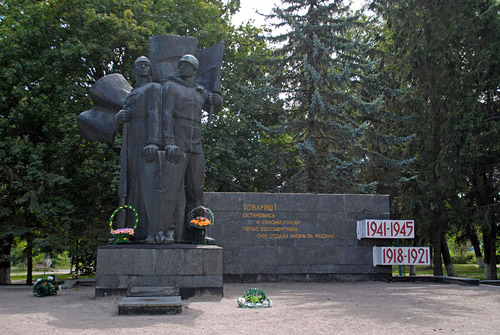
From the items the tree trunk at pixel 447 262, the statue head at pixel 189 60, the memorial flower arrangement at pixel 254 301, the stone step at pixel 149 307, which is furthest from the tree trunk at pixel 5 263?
the tree trunk at pixel 447 262

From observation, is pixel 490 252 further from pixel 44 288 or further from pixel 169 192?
pixel 44 288

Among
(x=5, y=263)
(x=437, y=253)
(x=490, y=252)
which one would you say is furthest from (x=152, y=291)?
(x=490, y=252)

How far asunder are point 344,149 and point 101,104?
9797 millimetres

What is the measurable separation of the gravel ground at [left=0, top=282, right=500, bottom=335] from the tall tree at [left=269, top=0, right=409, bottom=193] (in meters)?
7.83

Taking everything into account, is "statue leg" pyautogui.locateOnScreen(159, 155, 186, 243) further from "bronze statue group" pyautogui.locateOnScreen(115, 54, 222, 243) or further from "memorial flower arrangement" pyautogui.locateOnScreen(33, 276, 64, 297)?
"memorial flower arrangement" pyautogui.locateOnScreen(33, 276, 64, 297)

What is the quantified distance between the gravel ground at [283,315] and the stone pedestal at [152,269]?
0.77 ft

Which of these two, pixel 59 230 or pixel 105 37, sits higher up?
pixel 105 37

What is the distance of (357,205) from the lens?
1256cm

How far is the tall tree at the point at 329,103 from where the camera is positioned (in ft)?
53.9

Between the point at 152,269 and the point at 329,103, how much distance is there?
37.0 feet

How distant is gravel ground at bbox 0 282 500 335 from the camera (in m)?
5.32

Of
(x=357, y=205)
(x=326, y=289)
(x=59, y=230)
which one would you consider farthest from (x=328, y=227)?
(x=59, y=230)

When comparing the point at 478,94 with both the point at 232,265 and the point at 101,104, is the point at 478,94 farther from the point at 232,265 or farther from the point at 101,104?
the point at 101,104

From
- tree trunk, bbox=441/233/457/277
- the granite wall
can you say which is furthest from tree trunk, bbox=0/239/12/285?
tree trunk, bbox=441/233/457/277
